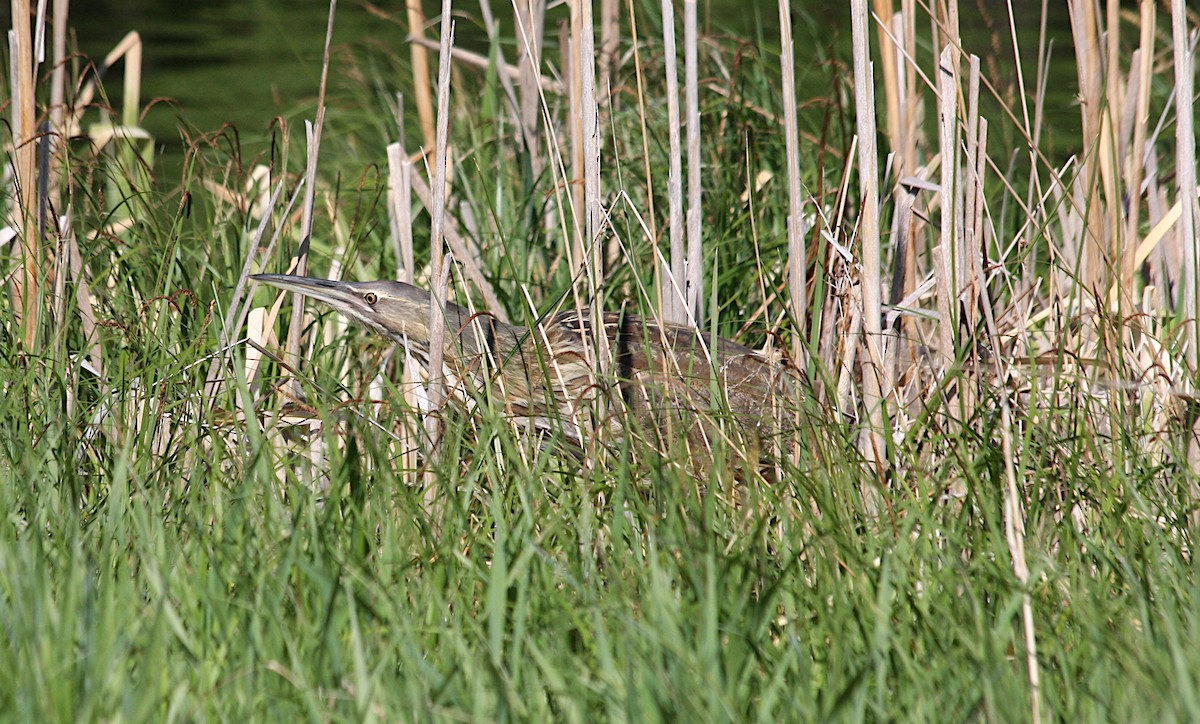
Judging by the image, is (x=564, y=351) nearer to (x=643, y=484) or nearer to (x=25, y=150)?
(x=643, y=484)

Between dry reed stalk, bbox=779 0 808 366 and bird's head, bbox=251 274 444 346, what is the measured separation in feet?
3.13

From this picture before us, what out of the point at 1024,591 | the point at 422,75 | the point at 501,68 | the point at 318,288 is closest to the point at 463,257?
the point at 318,288

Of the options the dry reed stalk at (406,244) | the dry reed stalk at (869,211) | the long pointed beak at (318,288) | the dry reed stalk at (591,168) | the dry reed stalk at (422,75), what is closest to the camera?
the dry reed stalk at (869,211)

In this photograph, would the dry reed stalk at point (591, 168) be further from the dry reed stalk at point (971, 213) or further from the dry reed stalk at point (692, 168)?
the dry reed stalk at point (971, 213)

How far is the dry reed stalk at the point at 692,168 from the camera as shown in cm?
293

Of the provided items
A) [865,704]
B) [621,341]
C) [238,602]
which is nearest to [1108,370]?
[621,341]

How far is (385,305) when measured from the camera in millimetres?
3359

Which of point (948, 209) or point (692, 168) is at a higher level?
point (692, 168)

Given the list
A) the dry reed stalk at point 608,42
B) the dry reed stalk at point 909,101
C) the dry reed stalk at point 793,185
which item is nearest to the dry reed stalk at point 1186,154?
the dry reed stalk at point 909,101

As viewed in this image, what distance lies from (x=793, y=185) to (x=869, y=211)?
6.0 inches

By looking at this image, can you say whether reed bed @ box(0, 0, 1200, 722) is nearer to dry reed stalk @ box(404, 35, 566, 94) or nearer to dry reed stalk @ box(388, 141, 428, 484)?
dry reed stalk @ box(388, 141, 428, 484)

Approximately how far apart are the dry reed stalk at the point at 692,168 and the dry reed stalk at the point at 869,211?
37cm

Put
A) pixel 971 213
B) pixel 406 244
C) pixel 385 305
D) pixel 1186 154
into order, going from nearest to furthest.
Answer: pixel 971 213
pixel 1186 154
pixel 406 244
pixel 385 305

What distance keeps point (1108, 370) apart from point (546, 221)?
1.90 m
